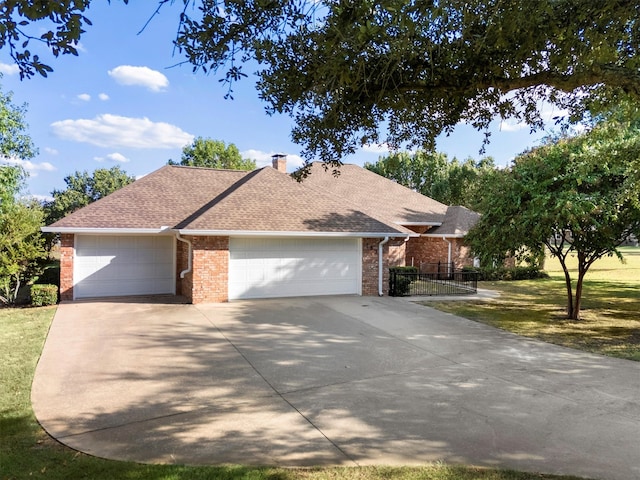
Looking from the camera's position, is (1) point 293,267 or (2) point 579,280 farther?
(1) point 293,267

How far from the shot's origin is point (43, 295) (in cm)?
1381

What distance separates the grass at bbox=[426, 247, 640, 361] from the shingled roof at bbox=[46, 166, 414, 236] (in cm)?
A: 455

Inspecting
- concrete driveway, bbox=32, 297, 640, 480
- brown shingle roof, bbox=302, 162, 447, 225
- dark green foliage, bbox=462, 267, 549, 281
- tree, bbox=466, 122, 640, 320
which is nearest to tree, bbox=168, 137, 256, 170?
brown shingle roof, bbox=302, 162, 447, 225

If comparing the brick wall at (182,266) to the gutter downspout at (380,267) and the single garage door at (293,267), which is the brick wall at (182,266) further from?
the gutter downspout at (380,267)

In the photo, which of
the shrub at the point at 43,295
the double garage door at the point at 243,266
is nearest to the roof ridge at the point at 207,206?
the double garage door at the point at 243,266

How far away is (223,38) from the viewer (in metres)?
4.31

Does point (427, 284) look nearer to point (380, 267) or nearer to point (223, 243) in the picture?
point (380, 267)

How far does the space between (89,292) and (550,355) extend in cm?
→ 1450

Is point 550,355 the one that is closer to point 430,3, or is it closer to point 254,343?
point 254,343

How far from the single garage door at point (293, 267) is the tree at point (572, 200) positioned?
15.8 ft

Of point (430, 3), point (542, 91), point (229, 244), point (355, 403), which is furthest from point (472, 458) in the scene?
point (229, 244)

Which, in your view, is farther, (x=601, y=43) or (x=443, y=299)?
(x=443, y=299)

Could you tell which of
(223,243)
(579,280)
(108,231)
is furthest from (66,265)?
(579,280)

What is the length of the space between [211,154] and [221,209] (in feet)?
89.5
